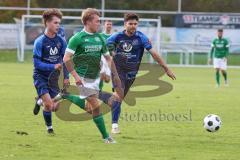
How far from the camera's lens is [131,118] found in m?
15.3

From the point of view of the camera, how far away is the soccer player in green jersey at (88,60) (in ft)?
36.1

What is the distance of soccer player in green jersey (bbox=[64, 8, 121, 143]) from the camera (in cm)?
1100

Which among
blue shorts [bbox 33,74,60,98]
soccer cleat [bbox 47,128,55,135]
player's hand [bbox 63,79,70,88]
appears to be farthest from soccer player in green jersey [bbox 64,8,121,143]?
soccer cleat [bbox 47,128,55,135]

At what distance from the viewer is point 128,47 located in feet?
42.0

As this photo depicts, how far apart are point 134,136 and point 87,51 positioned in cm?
180

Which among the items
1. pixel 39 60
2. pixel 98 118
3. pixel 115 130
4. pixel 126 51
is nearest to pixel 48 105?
pixel 39 60

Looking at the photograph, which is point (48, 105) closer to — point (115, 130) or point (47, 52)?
point (47, 52)

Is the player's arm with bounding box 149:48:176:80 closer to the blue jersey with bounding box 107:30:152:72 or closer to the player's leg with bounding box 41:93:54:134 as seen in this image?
the blue jersey with bounding box 107:30:152:72

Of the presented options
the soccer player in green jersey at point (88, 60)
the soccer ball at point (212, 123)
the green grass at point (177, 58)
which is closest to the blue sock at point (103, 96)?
the soccer player in green jersey at point (88, 60)

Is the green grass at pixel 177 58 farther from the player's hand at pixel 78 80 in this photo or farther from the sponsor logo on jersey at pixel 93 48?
the player's hand at pixel 78 80

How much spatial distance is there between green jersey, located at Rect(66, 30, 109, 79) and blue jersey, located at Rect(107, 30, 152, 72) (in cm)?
140

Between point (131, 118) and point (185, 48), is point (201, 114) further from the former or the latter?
point (185, 48)

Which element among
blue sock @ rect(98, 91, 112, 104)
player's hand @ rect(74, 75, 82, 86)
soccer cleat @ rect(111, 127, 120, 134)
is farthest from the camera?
soccer cleat @ rect(111, 127, 120, 134)

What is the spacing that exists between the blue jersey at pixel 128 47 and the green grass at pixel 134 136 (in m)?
1.20
